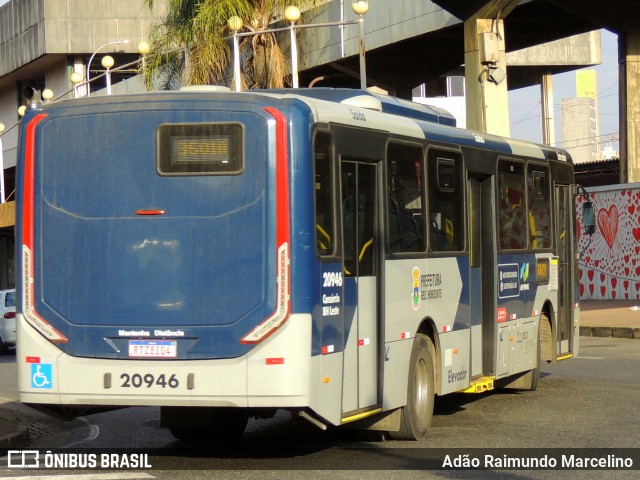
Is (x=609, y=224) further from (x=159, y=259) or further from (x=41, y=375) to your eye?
(x=41, y=375)

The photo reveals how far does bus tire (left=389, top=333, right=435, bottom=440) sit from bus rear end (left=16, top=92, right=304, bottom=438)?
226cm

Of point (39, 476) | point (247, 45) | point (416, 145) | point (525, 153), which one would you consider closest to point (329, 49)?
point (247, 45)

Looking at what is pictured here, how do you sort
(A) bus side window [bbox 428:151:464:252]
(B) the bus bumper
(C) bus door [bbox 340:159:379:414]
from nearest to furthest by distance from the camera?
(B) the bus bumper, (C) bus door [bbox 340:159:379:414], (A) bus side window [bbox 428:151:464:252]

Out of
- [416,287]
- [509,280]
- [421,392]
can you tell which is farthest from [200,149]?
[509,280]

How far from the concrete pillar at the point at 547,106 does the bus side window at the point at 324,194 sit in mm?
48801

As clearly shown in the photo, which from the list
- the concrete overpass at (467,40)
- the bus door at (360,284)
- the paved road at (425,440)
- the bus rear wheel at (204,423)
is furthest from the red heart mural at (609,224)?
the bus door at (360,284)

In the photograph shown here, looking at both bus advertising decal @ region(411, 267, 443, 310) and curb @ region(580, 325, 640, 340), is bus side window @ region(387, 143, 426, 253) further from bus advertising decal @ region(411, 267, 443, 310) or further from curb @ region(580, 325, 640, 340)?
curb @ region(580, 325, 640, 340)

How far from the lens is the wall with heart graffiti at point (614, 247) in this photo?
32750mm

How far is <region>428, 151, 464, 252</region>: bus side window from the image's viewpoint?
41.1 feet

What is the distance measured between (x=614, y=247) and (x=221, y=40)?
12700mm

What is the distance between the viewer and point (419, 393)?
40.2 ft

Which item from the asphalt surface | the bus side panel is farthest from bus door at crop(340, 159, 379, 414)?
the asphalt surface

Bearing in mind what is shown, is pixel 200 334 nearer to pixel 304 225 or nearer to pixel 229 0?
pixel 304 225

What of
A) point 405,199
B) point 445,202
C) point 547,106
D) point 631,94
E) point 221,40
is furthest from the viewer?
point 547,106
